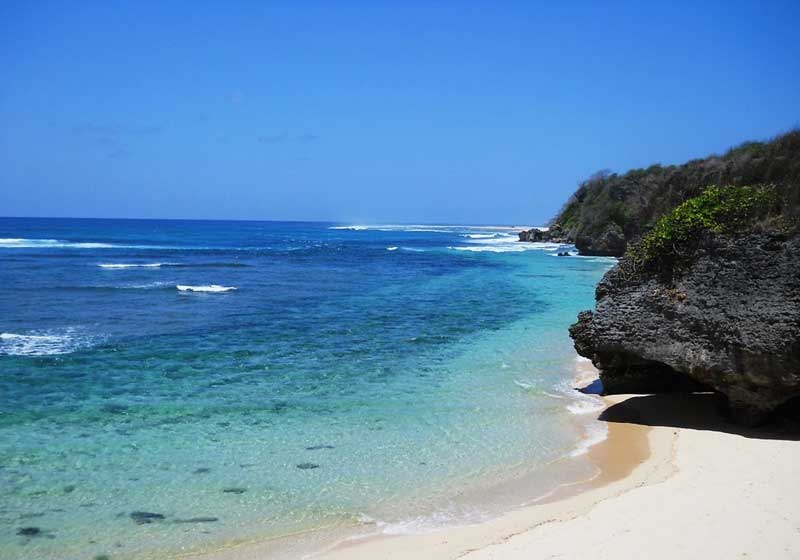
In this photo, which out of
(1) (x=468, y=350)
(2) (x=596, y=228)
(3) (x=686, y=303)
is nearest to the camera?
(3) (x=686, y=303)

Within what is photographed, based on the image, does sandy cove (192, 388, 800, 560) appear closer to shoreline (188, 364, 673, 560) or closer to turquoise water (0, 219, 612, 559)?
shoreline (188, 364, 673, 560)

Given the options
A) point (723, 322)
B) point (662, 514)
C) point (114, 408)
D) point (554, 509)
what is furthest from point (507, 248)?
point (662, 514)

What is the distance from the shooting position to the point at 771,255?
997 cm

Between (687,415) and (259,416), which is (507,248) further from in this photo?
(259,416)

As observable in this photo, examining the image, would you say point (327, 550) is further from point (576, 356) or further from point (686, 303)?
point (576, 356)

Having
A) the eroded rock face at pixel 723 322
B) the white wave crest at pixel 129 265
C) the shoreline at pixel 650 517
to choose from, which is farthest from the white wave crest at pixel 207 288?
the shoreline at pixel 650 517

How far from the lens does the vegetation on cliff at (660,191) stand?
38.8ft

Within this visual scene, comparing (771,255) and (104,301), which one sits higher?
(771,255)

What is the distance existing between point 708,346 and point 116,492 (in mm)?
9019

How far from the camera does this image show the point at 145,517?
782cm

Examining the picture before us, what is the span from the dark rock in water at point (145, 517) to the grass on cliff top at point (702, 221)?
8.92 metres

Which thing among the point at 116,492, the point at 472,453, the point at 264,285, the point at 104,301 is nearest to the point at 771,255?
the point at 472,453

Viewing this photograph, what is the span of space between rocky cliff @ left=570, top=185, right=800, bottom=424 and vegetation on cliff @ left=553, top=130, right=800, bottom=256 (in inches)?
8.2

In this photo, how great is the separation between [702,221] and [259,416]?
8.59 m
